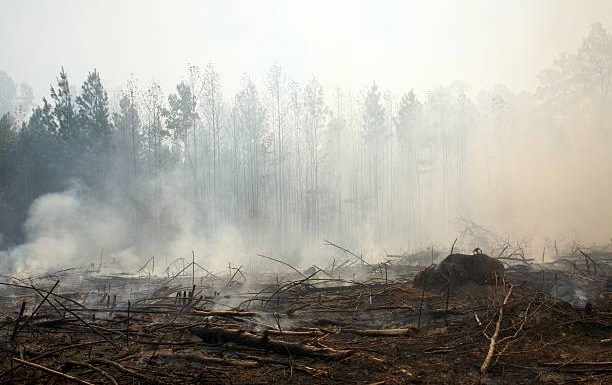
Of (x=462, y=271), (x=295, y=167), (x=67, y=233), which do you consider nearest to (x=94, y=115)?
(x=67, y=233)

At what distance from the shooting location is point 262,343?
265 inches

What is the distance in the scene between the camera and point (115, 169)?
34.5 m

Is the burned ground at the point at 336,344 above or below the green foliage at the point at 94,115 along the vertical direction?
below

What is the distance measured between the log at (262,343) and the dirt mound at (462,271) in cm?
561

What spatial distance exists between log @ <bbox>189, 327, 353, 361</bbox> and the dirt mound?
5.61m

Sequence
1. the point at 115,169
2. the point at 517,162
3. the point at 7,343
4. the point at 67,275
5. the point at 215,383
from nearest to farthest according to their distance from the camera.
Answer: the point at 215,383 → the point at 7,343 → the point at 67,275 → the point at 115,169 → the point at 517,162

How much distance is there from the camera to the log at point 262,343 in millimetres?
6371

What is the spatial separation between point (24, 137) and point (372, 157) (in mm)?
31259

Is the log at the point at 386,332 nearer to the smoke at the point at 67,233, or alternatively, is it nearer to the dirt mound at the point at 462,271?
the dirt mound at the point at 462,271

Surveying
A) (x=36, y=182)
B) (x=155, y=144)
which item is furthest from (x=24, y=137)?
(x=155, y=144)

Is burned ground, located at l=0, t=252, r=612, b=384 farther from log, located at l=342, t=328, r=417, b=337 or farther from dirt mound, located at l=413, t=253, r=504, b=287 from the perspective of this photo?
dirt mound, located at l=413, t=253, r=504, b=287

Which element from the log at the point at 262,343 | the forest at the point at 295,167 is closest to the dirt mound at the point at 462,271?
the log at the point at 262,343

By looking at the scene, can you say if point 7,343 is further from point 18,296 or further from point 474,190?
point 474,190

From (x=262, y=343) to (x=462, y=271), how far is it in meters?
6.77
